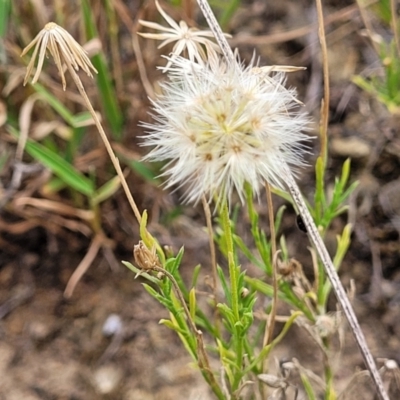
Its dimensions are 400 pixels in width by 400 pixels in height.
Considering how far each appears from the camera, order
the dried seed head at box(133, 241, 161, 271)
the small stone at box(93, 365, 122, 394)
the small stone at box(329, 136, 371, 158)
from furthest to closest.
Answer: the small stone at box(329, 136, 371, 158), the small stone at box(93, 365, 122, 394), the dried seed head at box(133, 241, 161, 271)

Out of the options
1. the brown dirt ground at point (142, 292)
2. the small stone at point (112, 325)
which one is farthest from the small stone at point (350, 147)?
the small stone at point (112, 325)

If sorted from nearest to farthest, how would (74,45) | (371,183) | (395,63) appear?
(74,45) < (395,63) < (371,183)

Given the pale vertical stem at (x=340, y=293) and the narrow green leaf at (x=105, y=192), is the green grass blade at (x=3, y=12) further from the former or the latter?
the pale vertical stem at (x=340, y=293)

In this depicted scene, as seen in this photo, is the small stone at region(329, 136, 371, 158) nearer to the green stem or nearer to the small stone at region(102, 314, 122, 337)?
the small stone at region(102, 314, 122, 337)

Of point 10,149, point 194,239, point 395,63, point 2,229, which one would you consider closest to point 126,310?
point 194,239

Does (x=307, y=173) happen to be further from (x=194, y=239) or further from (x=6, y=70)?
(x=6, y=70)

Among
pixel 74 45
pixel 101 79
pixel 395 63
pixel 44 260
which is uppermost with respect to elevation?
pixel 74 45

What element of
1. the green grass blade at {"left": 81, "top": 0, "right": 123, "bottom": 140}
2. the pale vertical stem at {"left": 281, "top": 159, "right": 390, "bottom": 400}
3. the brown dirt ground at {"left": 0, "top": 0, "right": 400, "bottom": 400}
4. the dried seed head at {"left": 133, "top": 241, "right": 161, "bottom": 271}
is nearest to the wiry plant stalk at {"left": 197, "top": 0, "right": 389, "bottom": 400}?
the pale vertical stem at {"left": 281, "top": 159, "right": 390, "bottom": 400}
